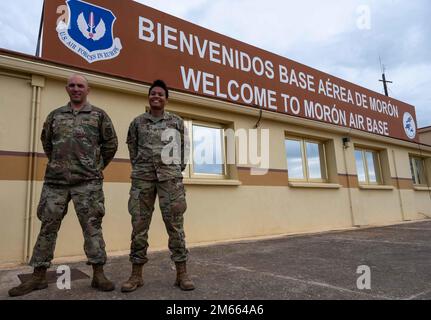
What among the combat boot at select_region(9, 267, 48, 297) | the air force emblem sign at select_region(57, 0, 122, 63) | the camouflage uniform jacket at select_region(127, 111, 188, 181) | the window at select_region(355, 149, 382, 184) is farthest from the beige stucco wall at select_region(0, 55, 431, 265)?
the camouflage uniform jacket at select_region(127, 111, 188, 181)

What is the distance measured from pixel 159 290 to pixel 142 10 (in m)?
5.43

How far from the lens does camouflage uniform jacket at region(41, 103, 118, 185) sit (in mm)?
2888

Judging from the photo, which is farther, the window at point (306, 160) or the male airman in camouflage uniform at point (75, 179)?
the window at point (306, 160)

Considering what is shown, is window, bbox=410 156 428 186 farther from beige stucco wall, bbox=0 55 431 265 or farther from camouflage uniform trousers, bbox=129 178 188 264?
camouflage uniform trousers, bbox=129 178 188 264

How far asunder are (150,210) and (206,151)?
12.3 ft

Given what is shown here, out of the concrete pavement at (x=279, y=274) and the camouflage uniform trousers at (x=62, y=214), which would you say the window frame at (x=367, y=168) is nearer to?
the concrete pavement at (x=279, y=274)

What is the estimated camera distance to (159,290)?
2695mm

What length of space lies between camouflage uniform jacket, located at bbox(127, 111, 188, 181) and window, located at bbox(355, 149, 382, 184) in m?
8.36

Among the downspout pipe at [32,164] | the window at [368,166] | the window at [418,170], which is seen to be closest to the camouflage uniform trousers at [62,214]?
the downspout pipe at [32,164]

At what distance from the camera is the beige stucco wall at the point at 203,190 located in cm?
443

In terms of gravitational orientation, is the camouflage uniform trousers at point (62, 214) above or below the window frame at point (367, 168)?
below

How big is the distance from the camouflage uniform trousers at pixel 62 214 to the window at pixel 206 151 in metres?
3.31

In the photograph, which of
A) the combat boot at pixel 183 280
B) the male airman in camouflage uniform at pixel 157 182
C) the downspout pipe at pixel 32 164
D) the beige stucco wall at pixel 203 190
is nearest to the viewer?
the combat boot at pixel 183 280
